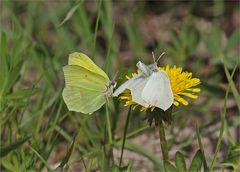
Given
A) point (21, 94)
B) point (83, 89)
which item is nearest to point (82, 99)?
point (83, 89)

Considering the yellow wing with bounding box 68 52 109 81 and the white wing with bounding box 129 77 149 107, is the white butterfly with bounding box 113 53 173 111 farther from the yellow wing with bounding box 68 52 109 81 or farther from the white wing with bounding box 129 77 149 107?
the yellow wing with bounding box 68 52 109 81

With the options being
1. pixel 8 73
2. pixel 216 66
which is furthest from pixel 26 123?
pixel 216 66

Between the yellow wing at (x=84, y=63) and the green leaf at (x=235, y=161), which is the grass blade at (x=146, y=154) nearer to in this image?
the yellow wing at (x=84, y=63)

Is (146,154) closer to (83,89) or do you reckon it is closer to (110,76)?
(83,89)

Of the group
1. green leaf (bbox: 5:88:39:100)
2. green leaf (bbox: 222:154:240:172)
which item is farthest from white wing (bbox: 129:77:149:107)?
green leaf (bbox: 5:88:39:100)

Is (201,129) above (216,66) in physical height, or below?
below

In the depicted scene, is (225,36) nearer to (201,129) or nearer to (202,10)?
(202,10)
